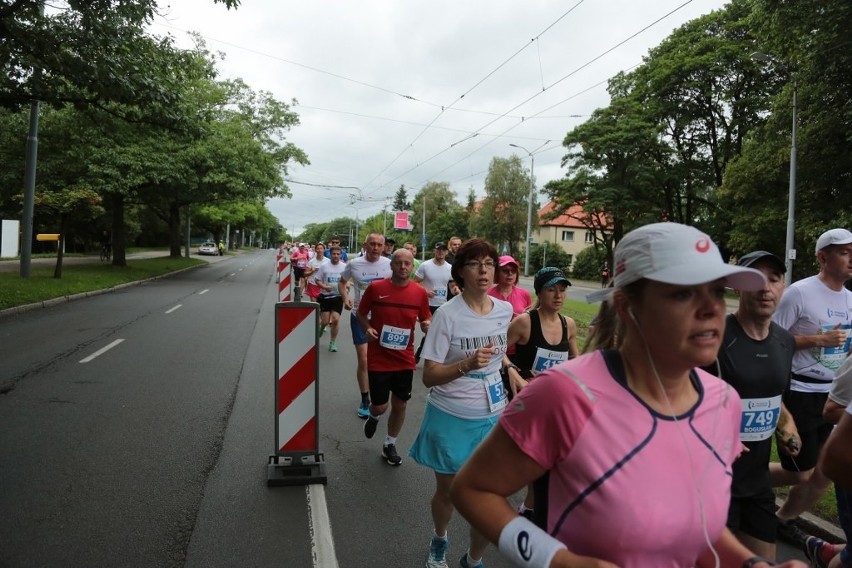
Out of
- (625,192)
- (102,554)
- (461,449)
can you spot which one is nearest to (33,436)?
(102,554)

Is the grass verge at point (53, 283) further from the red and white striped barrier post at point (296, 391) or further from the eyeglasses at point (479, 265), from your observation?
the eyeglasses at point (479, 265)

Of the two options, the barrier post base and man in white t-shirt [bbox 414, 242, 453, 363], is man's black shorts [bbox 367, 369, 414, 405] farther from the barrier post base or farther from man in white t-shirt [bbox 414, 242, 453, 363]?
man in white t-shirt [bbox 414, 242, 453, 363]

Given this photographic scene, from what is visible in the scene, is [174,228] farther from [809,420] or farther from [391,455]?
[809,420]

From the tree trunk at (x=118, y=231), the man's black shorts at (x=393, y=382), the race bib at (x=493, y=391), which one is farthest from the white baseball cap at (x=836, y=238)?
the tree trunk at (x=118, y=231)

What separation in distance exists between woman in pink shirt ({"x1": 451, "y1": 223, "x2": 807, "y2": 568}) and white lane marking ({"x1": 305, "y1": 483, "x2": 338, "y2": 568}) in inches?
86.6

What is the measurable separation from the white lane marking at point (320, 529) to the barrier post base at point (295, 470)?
62 millimetres

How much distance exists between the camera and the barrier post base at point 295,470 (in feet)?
14.6

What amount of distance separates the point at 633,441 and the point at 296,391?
3.65 metres

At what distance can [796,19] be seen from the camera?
17.7 m

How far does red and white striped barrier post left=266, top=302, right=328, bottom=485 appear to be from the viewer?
4.58 m

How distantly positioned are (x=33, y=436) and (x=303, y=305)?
9.56 feet

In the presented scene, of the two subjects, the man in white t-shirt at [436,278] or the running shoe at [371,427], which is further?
the man in white t-shirt at [436,278]

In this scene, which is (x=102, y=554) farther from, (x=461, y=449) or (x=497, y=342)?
(x=497, y=342)

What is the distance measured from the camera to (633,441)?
4.53ft
